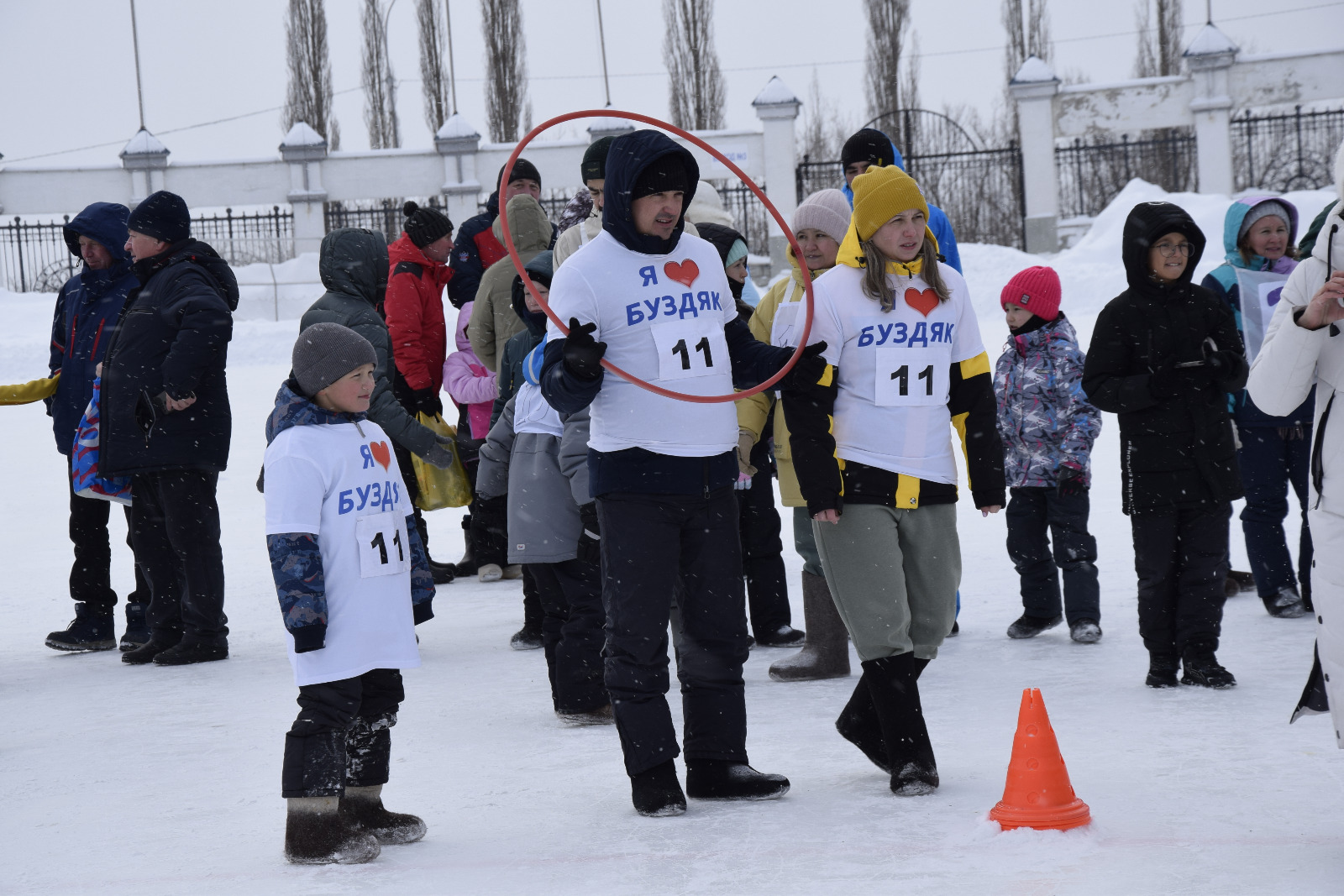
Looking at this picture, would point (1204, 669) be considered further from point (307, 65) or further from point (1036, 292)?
point (307, 65)

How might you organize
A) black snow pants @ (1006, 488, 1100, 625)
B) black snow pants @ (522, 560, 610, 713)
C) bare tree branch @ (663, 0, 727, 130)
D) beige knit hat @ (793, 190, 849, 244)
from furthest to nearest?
1. bare tree branch @ (663, 0, 727, 130)
2. black snow pants @ (1006, 488, 1100, 625)
3. beige knit hat @ (793, 190, 849, 244)
4. black snow pants @ (522, 560, 610, 713)

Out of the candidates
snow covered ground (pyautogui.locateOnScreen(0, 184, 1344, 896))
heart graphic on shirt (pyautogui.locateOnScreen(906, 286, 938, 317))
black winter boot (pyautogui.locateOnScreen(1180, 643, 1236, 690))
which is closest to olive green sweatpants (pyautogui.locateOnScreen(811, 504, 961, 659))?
snow covered ground (pyautogui.locateOnScreen(0, 184, 1344, 896))

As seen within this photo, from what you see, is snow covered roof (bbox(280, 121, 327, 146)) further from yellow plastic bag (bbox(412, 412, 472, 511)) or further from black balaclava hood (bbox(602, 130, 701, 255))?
black balaclava hood (bbox(602, 130, 701, 255))

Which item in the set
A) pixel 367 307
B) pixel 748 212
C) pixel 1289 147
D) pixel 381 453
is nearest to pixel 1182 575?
pixel 381 453

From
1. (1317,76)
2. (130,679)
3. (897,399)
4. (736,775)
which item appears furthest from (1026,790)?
(1317,76)

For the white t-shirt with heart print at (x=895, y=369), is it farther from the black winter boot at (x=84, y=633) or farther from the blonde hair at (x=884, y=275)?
the black winter boot at (x=84, y=633)

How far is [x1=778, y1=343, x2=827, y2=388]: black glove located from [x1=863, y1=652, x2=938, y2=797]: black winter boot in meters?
0.84

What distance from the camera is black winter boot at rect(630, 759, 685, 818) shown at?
13.3 ft

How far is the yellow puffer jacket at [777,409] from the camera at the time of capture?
5285 millimetres

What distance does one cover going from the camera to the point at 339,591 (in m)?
3.80

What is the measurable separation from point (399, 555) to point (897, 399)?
1.51 meters

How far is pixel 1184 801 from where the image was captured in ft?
12.8

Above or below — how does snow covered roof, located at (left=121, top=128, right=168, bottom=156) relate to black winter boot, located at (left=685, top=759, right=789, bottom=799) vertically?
above

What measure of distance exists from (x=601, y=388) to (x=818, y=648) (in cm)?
215
